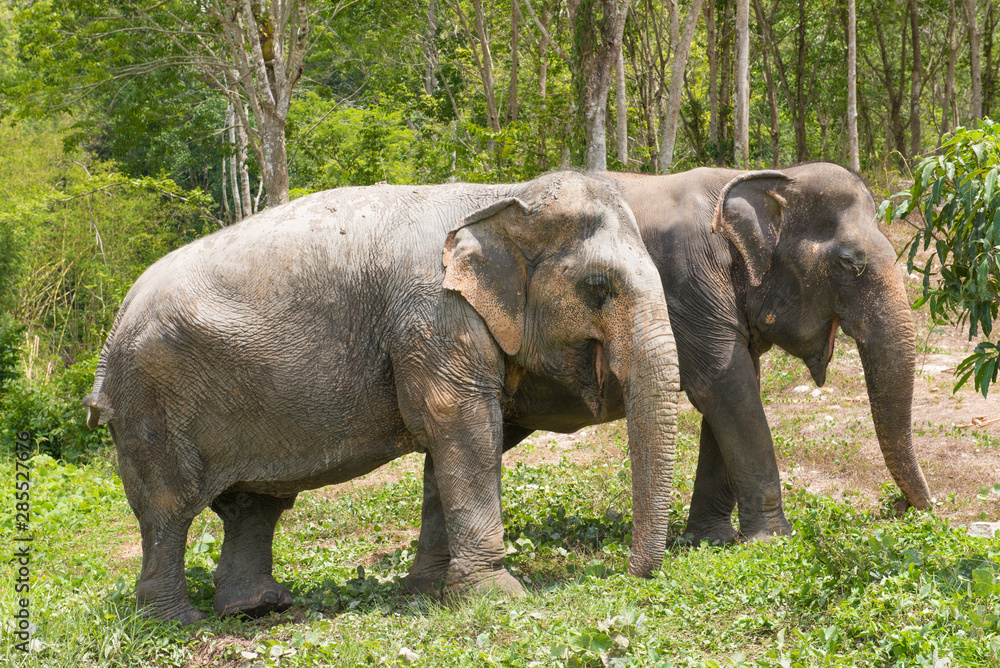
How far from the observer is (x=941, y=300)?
529cm

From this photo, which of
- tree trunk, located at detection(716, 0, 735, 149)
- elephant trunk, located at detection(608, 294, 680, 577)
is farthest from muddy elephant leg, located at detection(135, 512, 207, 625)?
tree trunk, located at detection(716, 0, 735, 149)

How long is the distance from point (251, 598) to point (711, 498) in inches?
129

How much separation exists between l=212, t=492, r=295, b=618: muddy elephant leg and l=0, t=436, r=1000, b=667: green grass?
0.17 meters

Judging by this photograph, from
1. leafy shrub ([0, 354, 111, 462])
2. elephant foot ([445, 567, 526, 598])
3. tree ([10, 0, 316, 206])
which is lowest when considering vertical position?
leafy shrub ([0, 354, 111, 462])

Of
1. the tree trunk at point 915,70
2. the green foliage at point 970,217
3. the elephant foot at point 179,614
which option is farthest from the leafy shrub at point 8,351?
the tree trunk at point 915,70

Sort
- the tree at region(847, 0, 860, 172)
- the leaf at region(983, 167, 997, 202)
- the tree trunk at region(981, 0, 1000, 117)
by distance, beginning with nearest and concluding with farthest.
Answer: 1. the leaf at region(983, 167, 997, 202)
2. the tree at region(847, 0, 860, 172)
3. the tree trunk at region(981, 0, 1000, 117)

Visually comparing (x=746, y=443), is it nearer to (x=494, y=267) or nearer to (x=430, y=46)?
(x=494, y=267)

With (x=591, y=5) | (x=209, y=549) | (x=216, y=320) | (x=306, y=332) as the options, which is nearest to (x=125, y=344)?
(x=216, y=320)

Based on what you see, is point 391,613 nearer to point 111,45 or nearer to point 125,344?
point 125,344

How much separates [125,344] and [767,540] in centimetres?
425

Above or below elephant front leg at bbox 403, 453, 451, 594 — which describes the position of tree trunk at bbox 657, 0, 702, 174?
above

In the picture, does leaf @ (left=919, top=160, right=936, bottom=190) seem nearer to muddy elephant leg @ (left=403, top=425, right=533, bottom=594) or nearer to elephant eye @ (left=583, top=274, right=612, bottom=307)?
elephant eye @ (left=583, top=274, right=612, bottom=307)

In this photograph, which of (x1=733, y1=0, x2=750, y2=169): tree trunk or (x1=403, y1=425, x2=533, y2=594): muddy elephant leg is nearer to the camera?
(x1=403, y1=425, x2=533, y2=594): muddy elephant leg

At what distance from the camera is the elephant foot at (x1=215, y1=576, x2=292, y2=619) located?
6.02 meters
